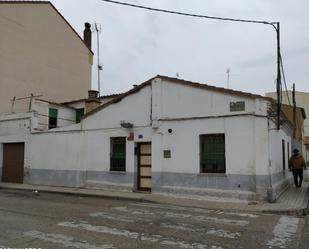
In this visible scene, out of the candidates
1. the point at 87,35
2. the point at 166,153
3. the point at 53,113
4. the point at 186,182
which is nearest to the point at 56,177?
the point at 53,113

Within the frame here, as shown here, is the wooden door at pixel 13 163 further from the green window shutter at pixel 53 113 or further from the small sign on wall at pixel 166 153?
the small sign on wall at pixel 166 153

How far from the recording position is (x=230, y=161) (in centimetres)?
1259

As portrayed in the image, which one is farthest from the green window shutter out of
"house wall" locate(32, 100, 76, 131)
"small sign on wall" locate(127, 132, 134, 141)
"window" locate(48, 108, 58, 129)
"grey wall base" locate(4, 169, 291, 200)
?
"small sign on wall" locate(127, 132, 134, 141)

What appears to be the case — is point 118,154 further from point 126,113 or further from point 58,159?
point 58,159

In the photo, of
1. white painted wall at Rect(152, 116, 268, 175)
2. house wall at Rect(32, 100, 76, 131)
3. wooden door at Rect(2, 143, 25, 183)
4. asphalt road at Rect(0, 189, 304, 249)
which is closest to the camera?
asphalt road at Rect(0, 189, 304, 249)

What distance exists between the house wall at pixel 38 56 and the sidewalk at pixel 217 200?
27.4ft

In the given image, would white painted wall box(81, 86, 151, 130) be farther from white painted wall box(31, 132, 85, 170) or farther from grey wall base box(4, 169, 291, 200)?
grey wall base box(4, 169, 291, 200)

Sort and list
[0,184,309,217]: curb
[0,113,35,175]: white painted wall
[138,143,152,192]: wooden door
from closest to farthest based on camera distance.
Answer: [0,184,309,217]: curb → [138,143,152,192]: wooden door → [0,113,35,175]: white painted wall

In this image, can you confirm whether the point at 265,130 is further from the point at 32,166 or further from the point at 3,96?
the point at 3,96

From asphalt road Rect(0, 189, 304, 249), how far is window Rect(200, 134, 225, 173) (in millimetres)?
2303

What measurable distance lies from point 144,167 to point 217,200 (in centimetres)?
362

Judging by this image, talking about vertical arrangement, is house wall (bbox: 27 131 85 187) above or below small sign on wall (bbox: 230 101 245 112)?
below

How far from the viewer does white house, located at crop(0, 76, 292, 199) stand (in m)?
12.3

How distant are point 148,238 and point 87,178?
9.59m
